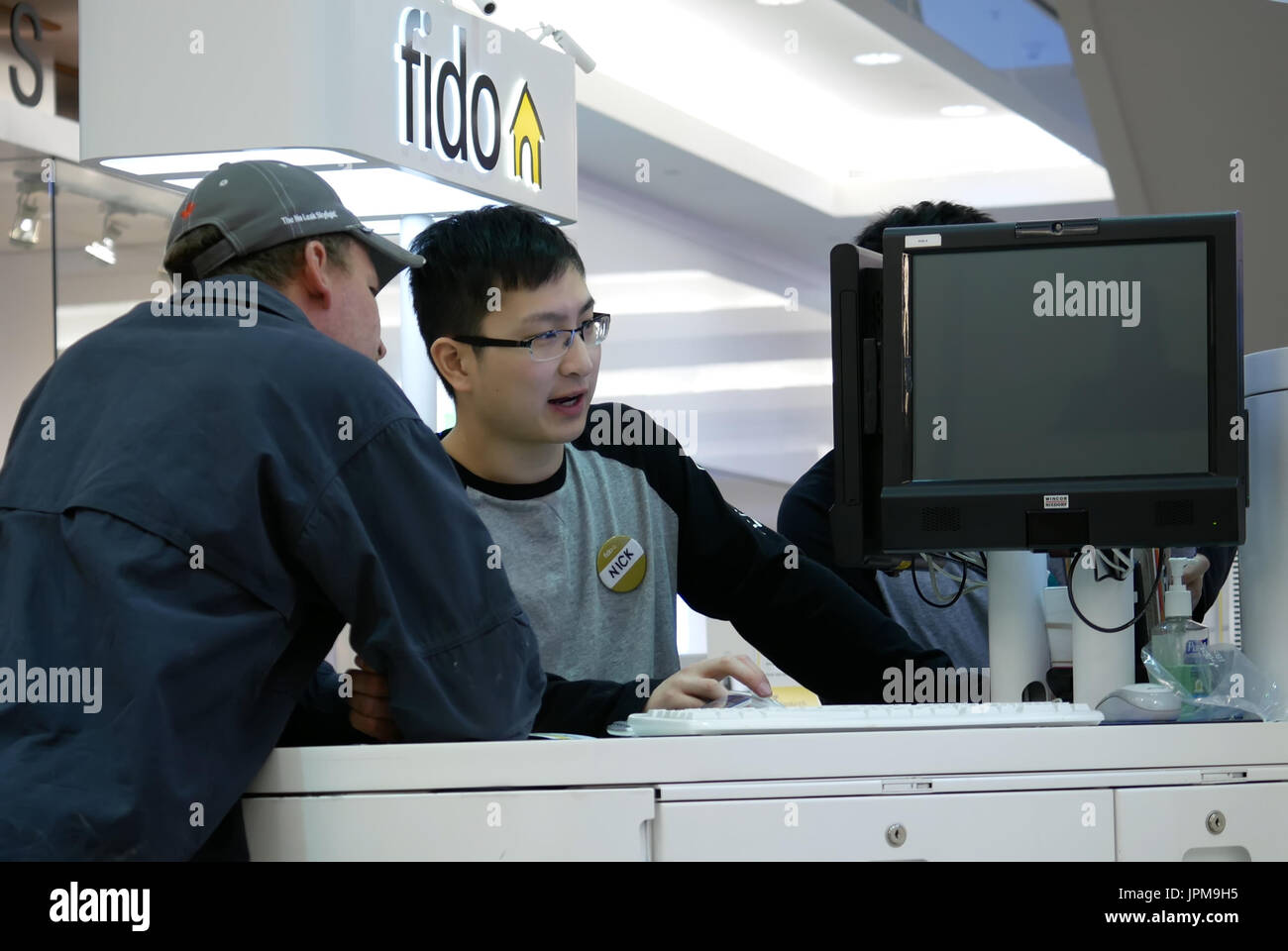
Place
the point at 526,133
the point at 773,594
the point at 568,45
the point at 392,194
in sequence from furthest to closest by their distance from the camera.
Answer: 1. the point at 568,45
2. the point at 526,133
3. the point at 392,194
4. the point at 773,594

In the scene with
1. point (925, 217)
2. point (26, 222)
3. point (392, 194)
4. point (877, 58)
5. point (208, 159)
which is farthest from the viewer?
point (877, 58)

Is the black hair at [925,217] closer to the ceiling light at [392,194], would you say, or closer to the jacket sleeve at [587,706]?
the jacket sleeve at [587,706]

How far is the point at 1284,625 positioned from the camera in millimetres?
1768

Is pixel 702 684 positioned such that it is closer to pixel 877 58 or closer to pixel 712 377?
pixel 877 58

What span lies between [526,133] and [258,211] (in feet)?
7.12

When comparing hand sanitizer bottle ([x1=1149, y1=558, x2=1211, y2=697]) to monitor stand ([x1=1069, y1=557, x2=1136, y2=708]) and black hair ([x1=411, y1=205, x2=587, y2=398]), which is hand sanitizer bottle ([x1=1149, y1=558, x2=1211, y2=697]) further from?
black hair ([x1=411, y1=205, x2=587, y2=398])

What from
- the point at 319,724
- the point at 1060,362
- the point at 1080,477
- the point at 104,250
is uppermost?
the point at 104,250

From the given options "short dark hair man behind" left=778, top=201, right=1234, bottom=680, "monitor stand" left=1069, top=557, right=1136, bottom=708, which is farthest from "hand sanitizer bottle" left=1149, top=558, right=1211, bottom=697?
"short dark hair man behind" left=778, top=201, right=1234, bottom=680

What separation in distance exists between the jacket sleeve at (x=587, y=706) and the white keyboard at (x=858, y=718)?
13cm

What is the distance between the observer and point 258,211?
1739 mm

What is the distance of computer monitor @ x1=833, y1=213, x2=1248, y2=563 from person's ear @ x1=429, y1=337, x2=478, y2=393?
717mm

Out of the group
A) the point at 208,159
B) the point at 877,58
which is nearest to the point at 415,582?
the point at 208,159

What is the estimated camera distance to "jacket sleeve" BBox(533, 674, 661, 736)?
1.75 metres

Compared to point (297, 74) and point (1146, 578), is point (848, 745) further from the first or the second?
point (297, 74)
